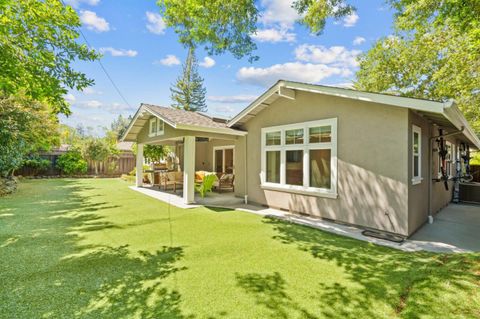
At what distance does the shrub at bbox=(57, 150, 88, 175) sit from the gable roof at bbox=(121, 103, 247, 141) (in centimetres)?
770

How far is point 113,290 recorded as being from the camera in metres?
3.22

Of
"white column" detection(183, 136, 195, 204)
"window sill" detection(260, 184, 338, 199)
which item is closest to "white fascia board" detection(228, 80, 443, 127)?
"white column" detection(183, 136, 195, 204)

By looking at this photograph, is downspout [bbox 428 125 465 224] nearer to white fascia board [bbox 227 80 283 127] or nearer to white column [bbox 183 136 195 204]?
white fascia board [bbox 227 80 283 127]

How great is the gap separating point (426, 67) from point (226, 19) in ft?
58.5

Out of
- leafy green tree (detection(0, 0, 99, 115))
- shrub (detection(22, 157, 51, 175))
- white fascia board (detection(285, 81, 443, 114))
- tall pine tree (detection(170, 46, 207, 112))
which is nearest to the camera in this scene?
leafy green tree (detection(0, 0, 99, 115))

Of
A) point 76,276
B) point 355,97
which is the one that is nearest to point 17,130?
point 76,276

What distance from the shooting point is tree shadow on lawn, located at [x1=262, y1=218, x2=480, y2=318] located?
113 inches

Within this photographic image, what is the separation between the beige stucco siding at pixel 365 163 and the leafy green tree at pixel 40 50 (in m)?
6.05

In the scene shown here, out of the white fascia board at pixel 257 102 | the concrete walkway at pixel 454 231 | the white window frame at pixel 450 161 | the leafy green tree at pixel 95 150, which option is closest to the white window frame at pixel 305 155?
the white fascia board at pixel 257 102

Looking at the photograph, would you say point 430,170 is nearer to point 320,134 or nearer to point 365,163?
point 365,163

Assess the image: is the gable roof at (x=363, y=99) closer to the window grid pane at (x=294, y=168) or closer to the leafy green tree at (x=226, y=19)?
the leafy green tree at (x=226, y=19)

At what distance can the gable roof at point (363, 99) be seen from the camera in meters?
5.00

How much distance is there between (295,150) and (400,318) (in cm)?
539

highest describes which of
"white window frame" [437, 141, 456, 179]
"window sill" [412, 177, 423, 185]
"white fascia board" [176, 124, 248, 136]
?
"white fascia board" [176, 124, 248, 136]
